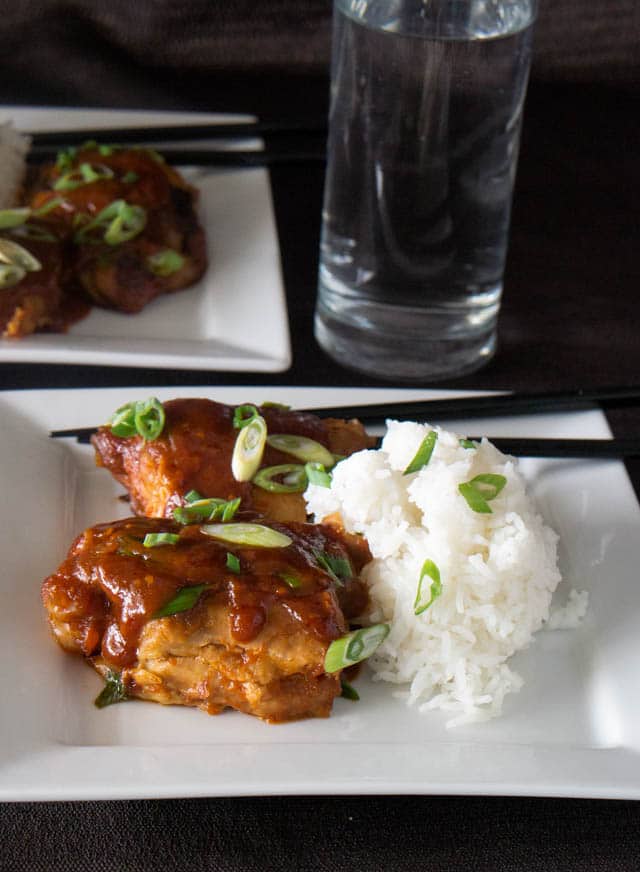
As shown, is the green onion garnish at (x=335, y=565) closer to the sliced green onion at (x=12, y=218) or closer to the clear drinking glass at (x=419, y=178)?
the clear drinking glass at (x=419, y=178)

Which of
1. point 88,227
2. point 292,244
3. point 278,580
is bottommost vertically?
point 292,244

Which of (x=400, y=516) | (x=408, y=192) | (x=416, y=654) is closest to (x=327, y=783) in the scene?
(x=416, y=654)

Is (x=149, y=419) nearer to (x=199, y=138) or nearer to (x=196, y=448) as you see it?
(x=196, y=448)

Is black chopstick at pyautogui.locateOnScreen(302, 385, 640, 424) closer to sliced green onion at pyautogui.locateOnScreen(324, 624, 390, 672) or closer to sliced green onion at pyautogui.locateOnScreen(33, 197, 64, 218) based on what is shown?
sliced green onion at pyautogui.locateOnScreen(324, 624, 390, 672)

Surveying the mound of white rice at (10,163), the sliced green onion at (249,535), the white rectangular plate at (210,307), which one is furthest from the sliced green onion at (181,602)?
the mound of white rice at (10,163)

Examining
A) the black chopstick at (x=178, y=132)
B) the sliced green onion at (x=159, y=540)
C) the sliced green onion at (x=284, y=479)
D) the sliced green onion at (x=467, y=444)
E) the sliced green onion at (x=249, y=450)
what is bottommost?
the black chopstick at (x=178, y=132)

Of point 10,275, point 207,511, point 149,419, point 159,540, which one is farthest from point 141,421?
point 10,275

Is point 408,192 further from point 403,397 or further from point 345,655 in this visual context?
point 345,655
